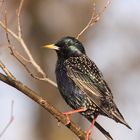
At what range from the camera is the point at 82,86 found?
1009 cm

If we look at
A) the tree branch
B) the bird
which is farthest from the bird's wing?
the tree branch

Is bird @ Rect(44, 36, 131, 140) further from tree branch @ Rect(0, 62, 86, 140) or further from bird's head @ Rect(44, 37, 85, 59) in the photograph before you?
tree branch @ Rect(0, 62, 86, 140)

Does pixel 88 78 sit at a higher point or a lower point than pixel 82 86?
higher

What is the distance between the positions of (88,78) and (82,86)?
0.60ft

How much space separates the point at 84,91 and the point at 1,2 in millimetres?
1429

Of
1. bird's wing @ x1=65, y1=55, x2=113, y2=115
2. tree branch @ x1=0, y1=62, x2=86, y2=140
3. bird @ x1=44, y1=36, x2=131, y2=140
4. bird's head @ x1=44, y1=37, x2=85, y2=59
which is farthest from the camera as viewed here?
bird's head @ x1=44, y1=37, x2=85, y2=59

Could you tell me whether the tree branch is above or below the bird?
below

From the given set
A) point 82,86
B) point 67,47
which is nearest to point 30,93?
point 82,86

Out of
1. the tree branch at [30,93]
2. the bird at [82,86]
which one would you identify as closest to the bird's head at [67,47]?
the bird at [82,86]

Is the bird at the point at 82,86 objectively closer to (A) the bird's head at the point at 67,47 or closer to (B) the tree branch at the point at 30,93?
(A) the bird's head at the point at 67,47

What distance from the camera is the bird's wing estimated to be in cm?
1000

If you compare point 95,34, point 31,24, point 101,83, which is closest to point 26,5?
point 31,24

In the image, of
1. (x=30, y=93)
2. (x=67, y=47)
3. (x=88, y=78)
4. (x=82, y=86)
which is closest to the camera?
(x=30, y=93)

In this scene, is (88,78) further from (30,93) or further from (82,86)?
(30,93)
